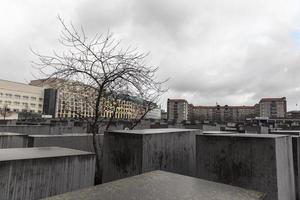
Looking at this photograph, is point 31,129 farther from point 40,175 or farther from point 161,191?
point 161,191

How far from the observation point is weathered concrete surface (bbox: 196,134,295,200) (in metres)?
4.38

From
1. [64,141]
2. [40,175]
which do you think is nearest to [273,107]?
[64,141]

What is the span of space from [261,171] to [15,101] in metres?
105

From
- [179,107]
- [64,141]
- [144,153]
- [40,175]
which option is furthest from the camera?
[179,107]

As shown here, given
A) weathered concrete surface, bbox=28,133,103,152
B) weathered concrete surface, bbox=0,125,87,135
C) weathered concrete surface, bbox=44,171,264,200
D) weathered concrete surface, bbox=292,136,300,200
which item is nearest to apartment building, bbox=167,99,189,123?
A: weathered concrete surface, bbox=0,125,87,135

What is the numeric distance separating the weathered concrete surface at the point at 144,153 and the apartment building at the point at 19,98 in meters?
93.6

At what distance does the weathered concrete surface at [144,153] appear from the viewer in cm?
502

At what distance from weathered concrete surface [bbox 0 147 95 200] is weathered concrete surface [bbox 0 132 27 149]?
370cm

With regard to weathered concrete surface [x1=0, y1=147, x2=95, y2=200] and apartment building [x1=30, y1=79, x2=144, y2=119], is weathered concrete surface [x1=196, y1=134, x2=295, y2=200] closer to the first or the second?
weathered concrete surface [x1=0, y1=147, x2=95, y2=200]

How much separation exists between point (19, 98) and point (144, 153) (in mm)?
104599

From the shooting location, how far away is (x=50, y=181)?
3676 mm

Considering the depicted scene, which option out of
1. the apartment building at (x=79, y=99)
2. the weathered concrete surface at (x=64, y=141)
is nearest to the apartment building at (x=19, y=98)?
the weathered concrete surface at (x=64, y=141)

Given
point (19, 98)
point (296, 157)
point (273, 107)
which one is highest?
point (273, 107)

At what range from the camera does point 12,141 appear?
7.01m
